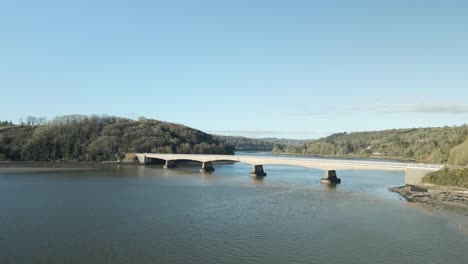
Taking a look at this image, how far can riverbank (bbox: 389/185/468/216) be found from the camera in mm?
36250

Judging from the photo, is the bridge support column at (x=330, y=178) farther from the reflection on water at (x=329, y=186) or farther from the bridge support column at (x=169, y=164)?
the bridge support column at (x=169, y=164)

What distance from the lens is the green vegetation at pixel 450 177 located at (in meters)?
45.2

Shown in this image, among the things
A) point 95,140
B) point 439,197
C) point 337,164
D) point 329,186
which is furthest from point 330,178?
point 95,140

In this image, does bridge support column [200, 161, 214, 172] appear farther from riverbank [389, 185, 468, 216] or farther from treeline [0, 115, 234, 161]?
riverbank [389, 185, 468, 216]

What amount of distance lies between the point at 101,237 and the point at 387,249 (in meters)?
17.1

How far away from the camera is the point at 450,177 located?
46.0 metres

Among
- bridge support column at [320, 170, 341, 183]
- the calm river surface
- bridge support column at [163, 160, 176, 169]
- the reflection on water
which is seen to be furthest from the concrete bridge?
bridge support column at [163, 160, 176, 169]

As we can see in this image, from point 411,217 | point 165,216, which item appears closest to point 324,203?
point 411,217

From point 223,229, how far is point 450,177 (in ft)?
103

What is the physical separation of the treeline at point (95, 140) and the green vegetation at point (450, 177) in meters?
87.1

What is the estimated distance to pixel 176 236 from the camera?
83.8 feet

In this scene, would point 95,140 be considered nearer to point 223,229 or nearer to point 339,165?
point 339,165

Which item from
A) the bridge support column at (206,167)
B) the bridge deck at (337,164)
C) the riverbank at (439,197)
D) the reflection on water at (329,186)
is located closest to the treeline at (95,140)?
the bridge support column at (206,167)

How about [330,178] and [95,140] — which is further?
[95,140]
